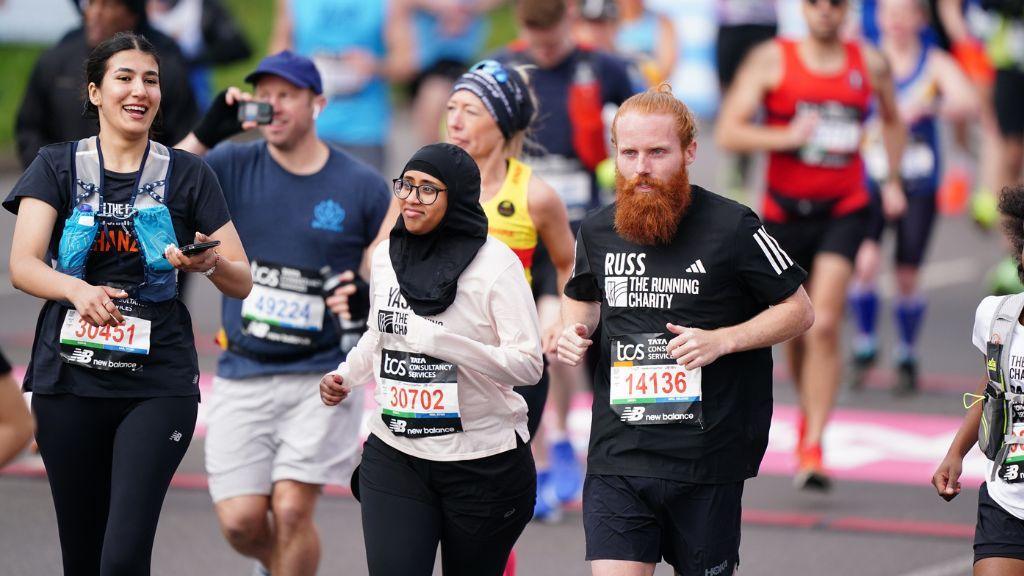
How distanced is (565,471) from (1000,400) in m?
3.72

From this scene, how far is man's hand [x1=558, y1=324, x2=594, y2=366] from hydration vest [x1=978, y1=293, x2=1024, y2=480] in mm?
Result: 1200

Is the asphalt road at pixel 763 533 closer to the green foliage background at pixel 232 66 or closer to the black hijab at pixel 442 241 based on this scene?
the black hijab at pixel 442 241

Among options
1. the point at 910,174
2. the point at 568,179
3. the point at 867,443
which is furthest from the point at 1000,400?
the point at 910,174

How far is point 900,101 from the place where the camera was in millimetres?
11922

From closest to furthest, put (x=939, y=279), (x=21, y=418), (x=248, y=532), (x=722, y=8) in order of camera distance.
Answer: (x=21, y=418)
(x=248, y=532)
(x=939, y=279)
(x=722, y=8)

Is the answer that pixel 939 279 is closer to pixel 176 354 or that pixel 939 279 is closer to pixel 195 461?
pixel 195 461

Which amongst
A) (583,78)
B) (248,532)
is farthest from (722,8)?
(248,532)

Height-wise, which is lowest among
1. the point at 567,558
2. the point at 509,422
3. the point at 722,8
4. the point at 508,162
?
the point at 567,558

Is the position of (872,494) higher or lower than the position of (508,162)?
lower

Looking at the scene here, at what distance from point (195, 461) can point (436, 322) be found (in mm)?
4534

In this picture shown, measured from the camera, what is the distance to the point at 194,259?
17.2ft

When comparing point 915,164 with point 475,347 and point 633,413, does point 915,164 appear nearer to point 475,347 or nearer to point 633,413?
point 633,413

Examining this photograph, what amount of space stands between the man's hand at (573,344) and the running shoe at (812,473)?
3589 millimetres

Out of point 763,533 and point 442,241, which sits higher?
point 442,241
